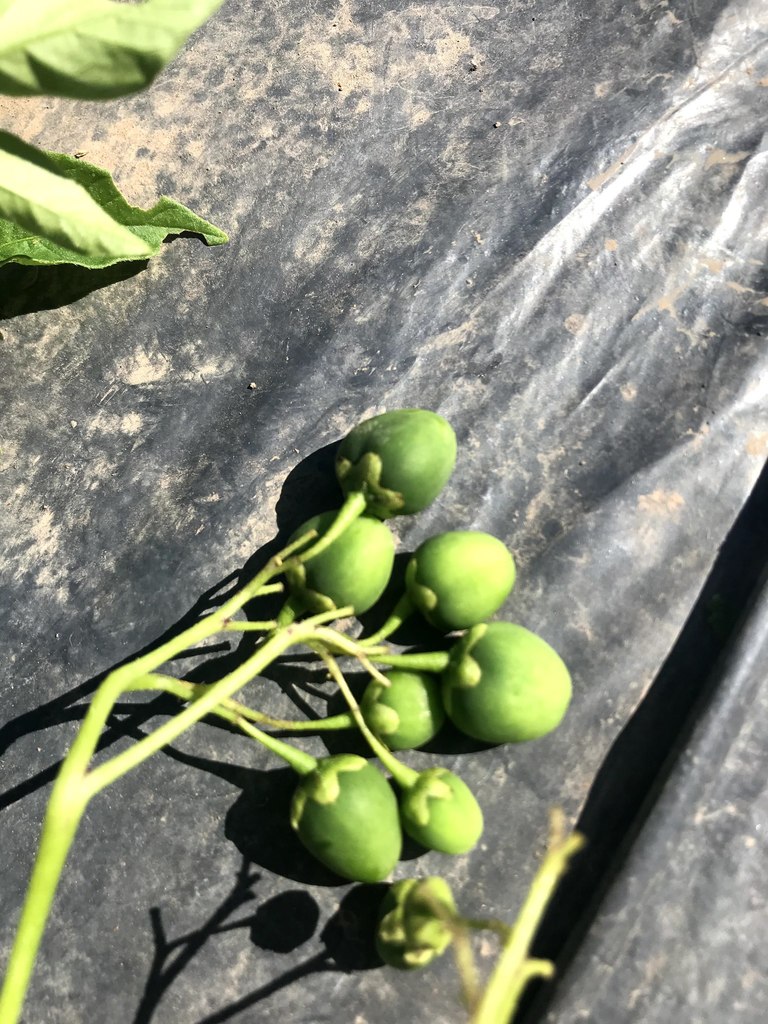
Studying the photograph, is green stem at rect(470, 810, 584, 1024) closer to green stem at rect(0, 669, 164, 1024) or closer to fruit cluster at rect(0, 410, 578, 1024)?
fruit cluster at rect(0, 410, 578, 1024)

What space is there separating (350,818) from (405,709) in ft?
0.63

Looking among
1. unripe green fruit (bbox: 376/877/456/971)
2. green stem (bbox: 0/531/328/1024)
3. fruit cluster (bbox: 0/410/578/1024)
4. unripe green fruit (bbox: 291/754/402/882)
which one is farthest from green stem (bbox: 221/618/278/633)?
unripe green fruit (bbox: 376/877/456/971)

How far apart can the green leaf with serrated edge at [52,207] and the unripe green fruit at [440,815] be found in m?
0.96

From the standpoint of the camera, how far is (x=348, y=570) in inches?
51.3

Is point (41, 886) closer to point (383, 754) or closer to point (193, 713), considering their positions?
point (193, 713)

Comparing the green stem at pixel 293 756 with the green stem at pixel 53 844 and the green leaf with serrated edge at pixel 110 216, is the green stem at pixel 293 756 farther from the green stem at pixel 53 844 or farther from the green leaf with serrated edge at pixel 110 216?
the green leaf with serrated edge at pixel 110 216

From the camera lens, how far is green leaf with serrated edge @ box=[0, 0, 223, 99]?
1034 millimetres

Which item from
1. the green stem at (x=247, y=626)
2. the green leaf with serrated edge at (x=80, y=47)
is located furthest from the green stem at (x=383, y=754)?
the green leaf with serrated edge at (x=80, y=47)

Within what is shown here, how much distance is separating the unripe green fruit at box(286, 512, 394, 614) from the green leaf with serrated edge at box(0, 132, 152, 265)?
0.56m

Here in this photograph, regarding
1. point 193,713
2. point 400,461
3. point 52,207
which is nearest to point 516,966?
point 193,713

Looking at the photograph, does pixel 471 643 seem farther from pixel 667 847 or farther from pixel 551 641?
pixel 667 847

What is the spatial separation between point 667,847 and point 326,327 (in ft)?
4.01

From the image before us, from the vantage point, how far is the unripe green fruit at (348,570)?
4.28 ft

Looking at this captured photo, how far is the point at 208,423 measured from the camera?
5.71 feet
